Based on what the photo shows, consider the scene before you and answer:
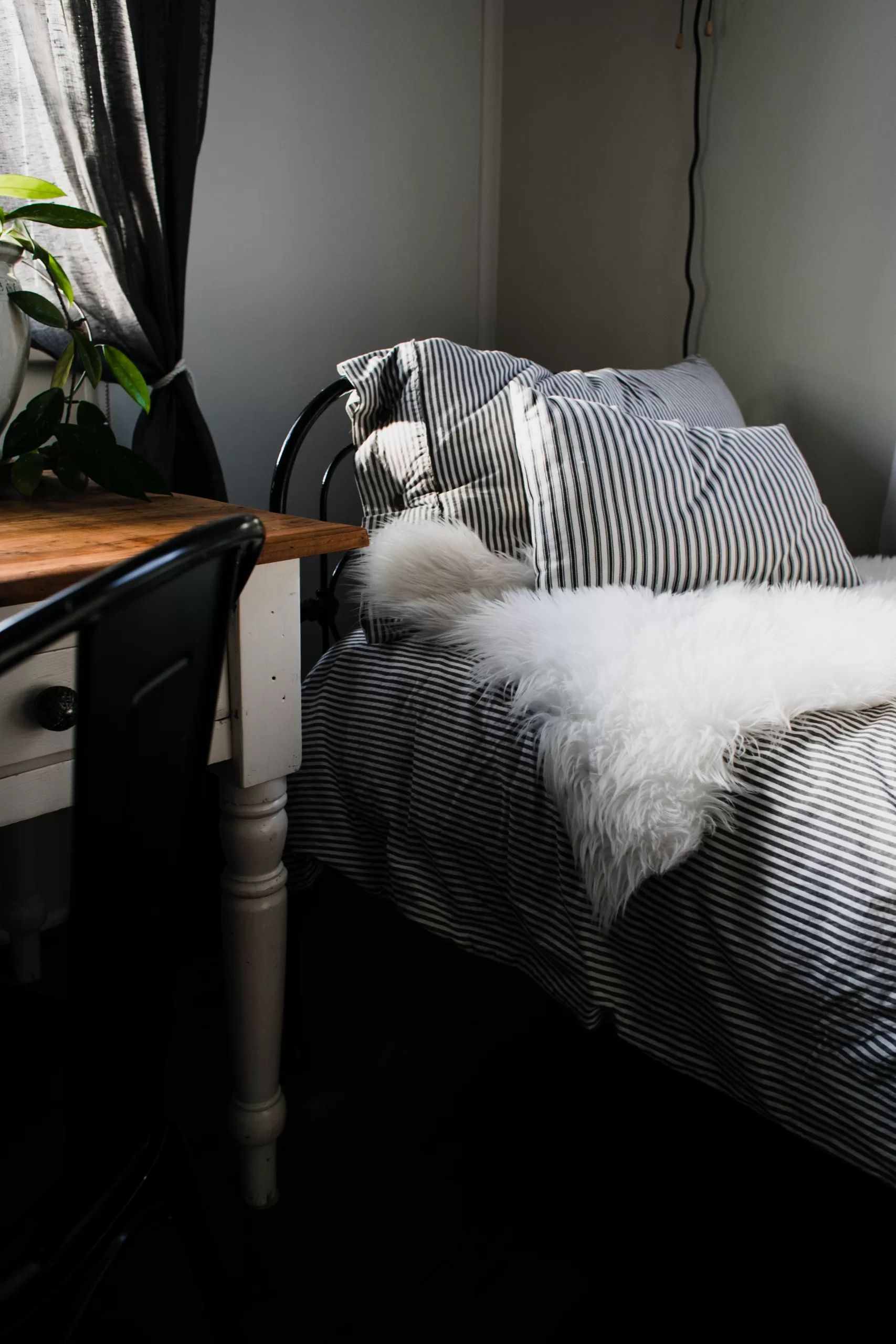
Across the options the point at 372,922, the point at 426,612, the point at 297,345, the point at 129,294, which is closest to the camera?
the point at 426,612

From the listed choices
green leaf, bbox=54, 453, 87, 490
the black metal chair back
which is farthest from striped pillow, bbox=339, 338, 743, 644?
the black metal chair back

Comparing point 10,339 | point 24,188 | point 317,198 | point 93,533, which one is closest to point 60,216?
point 24,188

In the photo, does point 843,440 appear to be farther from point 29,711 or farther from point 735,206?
point 29,711

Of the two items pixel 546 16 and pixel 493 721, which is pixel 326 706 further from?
pixel 546 16

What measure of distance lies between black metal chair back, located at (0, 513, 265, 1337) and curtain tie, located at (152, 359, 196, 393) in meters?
1.10

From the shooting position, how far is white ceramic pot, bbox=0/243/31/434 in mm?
1069

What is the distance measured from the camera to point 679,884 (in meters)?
0.94

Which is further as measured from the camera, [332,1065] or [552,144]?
[552,144]

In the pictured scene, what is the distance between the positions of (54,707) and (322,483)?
1223mm

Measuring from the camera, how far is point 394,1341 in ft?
3.23

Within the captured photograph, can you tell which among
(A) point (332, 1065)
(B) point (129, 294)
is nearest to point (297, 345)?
(B) point (129, 294)

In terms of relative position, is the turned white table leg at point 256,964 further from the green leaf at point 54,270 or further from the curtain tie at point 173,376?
the curtain tie at point 173,376

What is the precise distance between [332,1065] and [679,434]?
100 cm

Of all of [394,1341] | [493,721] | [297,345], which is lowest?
[394,1341]
